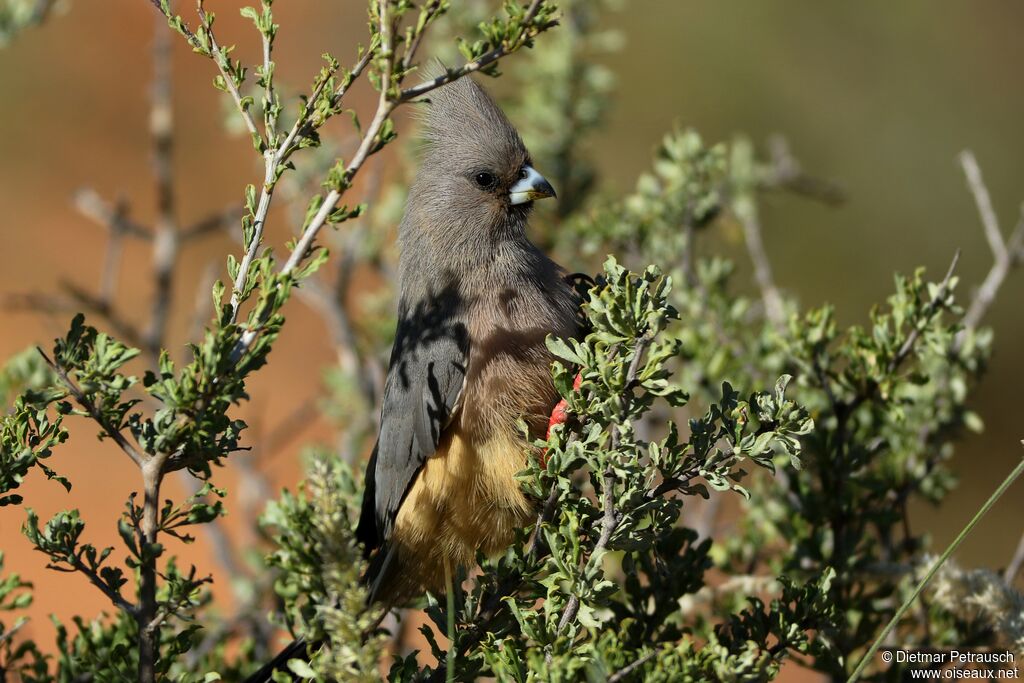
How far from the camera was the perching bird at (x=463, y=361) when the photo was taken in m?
2.95

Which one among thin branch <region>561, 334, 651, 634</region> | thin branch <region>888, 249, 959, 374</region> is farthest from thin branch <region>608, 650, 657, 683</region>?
Answer: thin branch <region>888, 249, 959, 374</region>

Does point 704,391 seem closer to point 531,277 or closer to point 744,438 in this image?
point 531,277

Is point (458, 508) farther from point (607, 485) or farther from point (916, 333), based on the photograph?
point (916, 333)

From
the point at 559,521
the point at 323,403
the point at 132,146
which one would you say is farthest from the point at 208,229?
the point at 132,146

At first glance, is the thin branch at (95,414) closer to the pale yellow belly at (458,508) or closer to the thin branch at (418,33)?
the thin branch at (418,33)

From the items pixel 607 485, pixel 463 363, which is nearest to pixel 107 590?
pixel 607 485

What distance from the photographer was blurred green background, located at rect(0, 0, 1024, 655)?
8.64 m

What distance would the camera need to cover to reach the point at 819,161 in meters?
9.11

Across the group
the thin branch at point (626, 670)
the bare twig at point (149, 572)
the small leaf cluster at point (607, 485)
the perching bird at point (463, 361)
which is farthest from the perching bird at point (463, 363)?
the thin branch at point (626, 670)

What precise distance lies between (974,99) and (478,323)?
7.74 metres

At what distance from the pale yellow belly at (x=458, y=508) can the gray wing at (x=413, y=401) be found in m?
0.05

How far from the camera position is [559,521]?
2330 mm

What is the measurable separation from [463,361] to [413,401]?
21cm

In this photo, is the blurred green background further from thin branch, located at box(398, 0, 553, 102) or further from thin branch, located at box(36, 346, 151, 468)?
thin branch, located at box(398, 0, 553, 102)
